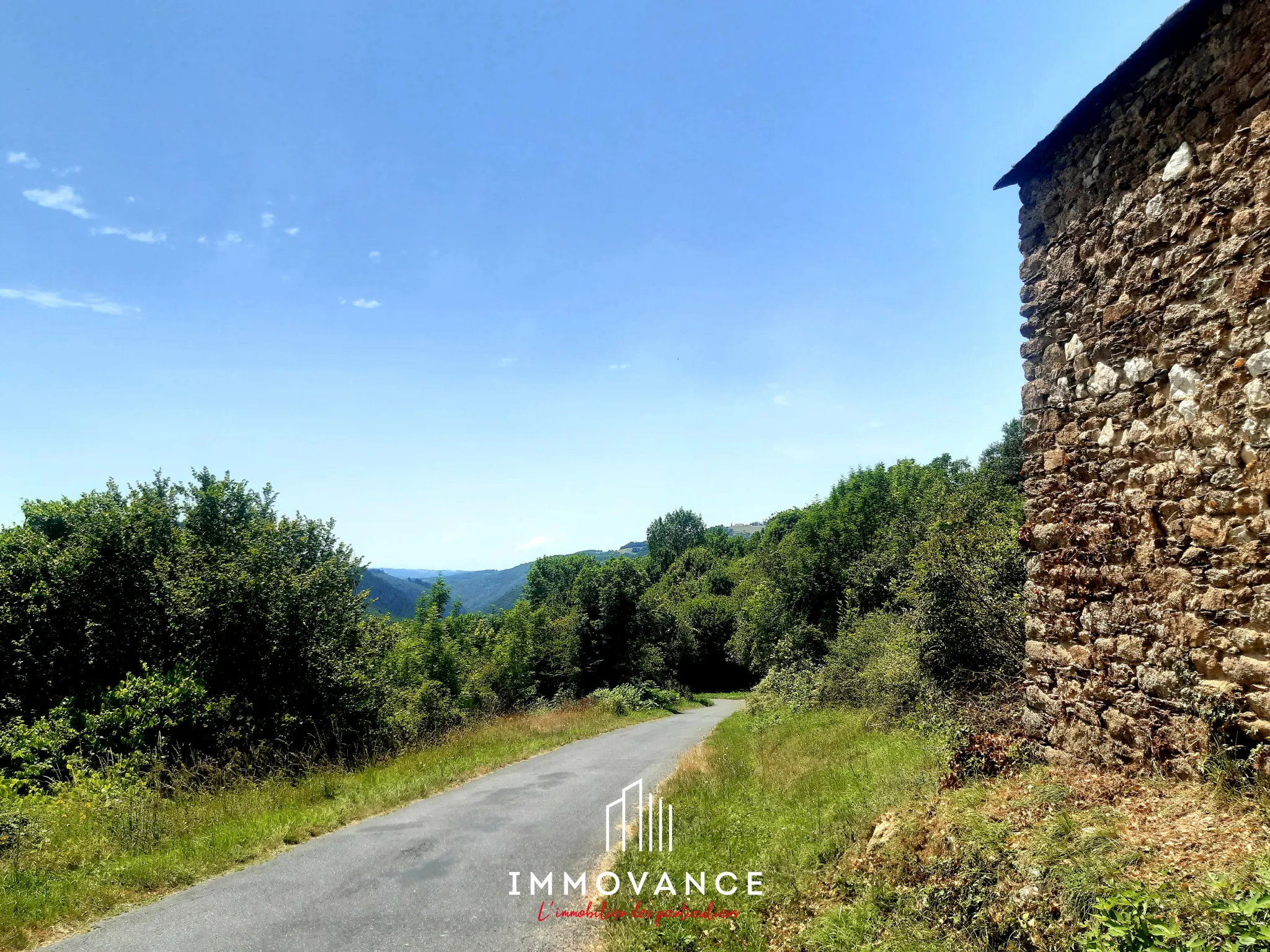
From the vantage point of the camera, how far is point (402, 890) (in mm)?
6094

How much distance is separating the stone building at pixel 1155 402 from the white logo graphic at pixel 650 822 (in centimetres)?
438

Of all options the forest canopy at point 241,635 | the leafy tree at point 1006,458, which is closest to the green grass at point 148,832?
the forest canopy at point 241,635

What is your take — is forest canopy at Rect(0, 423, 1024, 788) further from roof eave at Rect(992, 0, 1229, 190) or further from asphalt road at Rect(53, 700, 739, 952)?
roof eave at Rect(992, 0, 1229, 190)

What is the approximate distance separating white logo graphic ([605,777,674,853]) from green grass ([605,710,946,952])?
12 cm

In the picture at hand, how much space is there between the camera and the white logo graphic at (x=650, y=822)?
7.43 meters

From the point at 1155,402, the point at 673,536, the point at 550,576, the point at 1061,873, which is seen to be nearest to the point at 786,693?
the point at 1155,402

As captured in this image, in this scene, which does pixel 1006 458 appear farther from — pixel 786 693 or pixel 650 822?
pixel 650 822

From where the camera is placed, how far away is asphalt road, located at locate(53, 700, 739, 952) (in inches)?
201

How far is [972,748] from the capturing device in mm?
6066

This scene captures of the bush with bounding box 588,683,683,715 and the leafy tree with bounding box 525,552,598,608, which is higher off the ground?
the leafy tree with bounding box 525,552,598,608

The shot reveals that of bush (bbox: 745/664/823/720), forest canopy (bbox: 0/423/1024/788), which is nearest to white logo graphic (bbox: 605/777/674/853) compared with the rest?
forest canopy (bbox: 0/423/1024/788)

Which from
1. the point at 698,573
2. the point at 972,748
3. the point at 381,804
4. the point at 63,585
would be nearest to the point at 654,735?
the point at 381,804

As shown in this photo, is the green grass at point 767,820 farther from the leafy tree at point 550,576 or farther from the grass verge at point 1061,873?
the leafy tree at point 550,576

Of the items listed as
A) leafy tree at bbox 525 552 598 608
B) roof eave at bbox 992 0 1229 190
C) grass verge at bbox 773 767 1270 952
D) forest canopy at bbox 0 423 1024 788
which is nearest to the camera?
grass verge at bbox 773 767 1270 952
